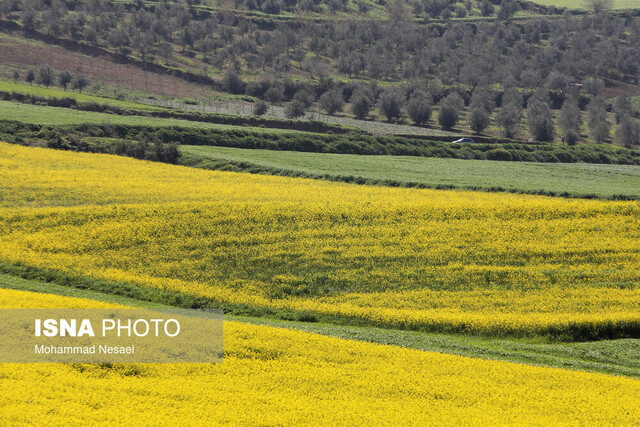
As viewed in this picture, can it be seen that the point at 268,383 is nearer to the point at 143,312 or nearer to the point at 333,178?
the point at 143,312

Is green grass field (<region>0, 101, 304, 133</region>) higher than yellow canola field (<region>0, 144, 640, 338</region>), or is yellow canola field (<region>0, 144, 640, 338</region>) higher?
green grass field (<region>0, 101, 304, 133</region>)

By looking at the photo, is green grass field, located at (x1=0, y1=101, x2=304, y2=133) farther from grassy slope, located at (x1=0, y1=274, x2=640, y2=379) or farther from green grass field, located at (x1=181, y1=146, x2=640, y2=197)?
grassy slope, located at (x1=0, y1=274, x2=640, y2=379)

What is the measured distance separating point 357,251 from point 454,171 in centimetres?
3988

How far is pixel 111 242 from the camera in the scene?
42.2 m

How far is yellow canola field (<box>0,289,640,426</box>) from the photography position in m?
18.6

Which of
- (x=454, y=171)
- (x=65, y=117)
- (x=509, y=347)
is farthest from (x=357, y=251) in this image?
(x=65, y=117)

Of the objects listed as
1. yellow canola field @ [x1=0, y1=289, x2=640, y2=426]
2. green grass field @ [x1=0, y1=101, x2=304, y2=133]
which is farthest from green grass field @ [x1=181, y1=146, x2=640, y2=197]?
yellow canola field @ [x1=0, y1=289, x2=640, y2=426]

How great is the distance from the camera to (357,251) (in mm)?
42031

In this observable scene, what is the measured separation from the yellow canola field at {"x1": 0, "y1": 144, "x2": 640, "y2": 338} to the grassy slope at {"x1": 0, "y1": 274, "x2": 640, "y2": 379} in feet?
4.87

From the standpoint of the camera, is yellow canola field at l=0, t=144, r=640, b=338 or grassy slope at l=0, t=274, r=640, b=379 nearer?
grassy slope at l=0, t=274, r=640, b=379

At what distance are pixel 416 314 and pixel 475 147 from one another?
7251 cm

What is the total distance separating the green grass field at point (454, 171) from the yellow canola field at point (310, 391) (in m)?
43.6

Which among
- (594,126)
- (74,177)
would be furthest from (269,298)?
(594,126)

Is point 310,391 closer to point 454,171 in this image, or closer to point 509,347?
point 509,347
